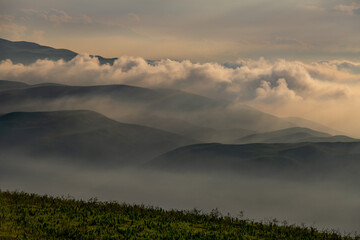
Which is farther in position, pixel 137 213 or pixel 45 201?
pixel 45 201

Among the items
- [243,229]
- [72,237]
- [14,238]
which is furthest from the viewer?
[243,229]

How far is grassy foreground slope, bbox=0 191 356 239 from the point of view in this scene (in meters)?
21.2

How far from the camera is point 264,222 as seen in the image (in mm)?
27078

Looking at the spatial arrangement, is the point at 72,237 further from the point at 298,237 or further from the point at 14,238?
the point at 298,237

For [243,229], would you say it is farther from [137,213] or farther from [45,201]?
[45,201]

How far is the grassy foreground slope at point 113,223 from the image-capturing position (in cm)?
2117

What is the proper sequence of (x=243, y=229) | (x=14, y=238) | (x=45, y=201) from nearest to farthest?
1. (x=14, y=238)
2. (x=243, y=229)
3. (x=45, y=201)

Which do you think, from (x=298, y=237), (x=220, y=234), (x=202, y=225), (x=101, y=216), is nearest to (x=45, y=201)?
(x=101, y=216)

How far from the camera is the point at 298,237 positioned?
23.5m

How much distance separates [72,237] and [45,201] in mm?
9651

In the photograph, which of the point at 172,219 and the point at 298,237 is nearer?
the point at 298,237

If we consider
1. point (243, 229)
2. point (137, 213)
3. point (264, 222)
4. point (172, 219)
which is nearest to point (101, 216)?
point (137, 213)

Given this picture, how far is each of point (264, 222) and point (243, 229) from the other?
9.59ft

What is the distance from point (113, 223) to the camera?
77.9ft
